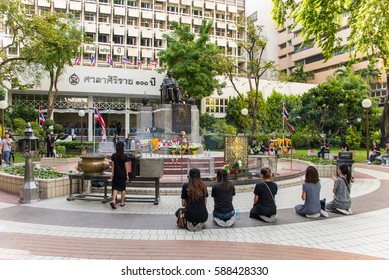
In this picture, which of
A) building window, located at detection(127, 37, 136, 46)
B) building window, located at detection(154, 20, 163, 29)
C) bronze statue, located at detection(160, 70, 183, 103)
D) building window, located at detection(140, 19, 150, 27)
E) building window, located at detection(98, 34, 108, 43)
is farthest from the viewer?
building window, located at detection(154, 20, 163, 29)

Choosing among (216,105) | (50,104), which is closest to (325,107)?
(216,105)

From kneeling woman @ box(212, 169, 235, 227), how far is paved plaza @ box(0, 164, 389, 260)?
21cm

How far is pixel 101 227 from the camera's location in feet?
21.9

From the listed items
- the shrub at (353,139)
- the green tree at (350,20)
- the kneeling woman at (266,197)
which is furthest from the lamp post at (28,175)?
the shrub at (353,139)

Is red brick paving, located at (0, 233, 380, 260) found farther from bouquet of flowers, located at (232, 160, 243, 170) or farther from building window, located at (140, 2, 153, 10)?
building window, located at (140, 2, 153, 10)

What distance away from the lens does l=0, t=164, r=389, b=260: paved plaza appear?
511 cm

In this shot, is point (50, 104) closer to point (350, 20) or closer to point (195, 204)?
point (350, 20)

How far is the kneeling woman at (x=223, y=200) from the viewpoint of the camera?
21.8 ft

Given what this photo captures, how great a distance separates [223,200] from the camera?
21.9 feet

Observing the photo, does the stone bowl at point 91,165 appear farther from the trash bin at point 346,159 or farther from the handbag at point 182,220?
the trash bin at point 346,159

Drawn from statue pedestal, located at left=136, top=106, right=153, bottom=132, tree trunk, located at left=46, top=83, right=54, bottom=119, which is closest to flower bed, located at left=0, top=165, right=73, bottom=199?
statue pedestal, located at left=136, top=106, right=153, bottom=132

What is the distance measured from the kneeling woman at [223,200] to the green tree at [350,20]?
4869mm

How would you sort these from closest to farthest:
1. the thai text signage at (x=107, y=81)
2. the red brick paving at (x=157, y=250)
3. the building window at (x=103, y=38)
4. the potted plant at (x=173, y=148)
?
the red brick paving at (x=157, y=250), the potted plant at (x=173, y=148), the thai text signage at (x=107, y=81), the building window at (x=103, y=38)

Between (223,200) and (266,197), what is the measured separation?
103 centimetres
